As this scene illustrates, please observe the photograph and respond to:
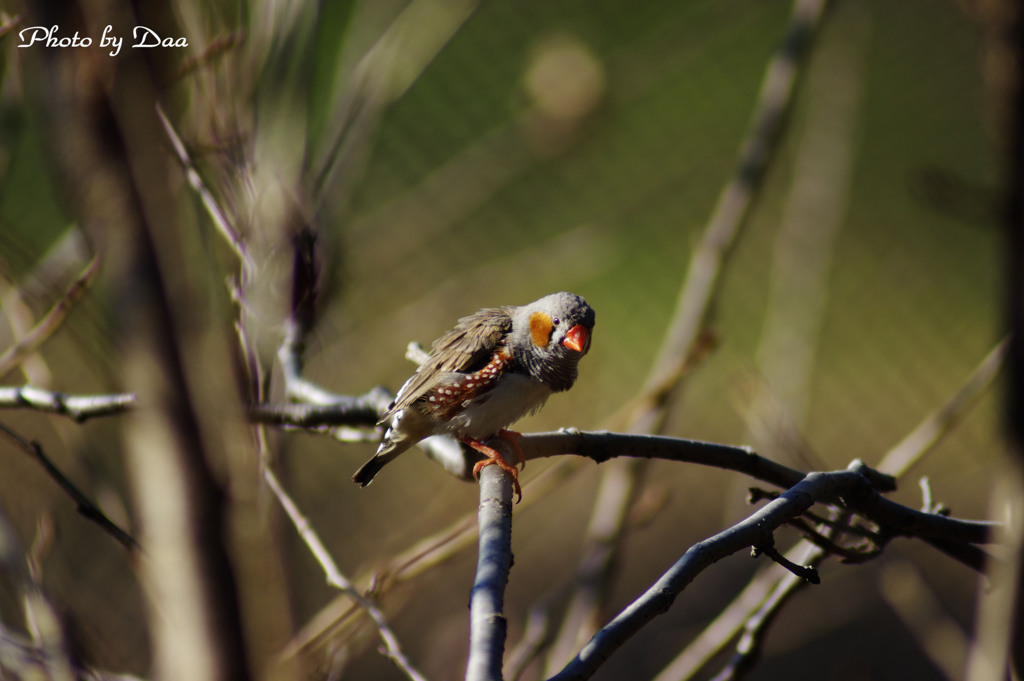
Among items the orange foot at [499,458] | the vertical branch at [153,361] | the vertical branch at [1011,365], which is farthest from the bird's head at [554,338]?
the vertical branch at [153,361]

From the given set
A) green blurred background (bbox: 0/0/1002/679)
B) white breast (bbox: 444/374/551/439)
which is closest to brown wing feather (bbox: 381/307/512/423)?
white breast (bbox: 444/374/551/439)

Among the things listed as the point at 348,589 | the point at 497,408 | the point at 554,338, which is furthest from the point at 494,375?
the point at 348,589

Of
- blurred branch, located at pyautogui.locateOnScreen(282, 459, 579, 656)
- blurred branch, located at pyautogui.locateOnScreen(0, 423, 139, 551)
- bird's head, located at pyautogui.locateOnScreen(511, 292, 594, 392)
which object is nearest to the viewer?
blurred branch, located at pyautogui.locateOnScreen(0, 423, 139, 551)

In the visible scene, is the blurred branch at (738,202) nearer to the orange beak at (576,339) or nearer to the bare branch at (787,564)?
the orange beak at (576,339)

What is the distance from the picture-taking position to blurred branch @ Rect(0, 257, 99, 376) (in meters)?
1.62

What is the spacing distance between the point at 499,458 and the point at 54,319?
1033 millimetres

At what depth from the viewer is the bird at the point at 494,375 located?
87.7 inches

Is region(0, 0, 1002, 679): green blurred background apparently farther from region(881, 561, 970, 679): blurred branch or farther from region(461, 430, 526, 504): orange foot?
region(461, 430, 526, 504): orange foot

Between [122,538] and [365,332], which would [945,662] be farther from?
[122,538]

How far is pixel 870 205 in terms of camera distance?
15.2 feet

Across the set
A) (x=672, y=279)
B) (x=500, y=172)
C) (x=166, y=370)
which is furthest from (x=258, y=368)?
(x=672, y=279)

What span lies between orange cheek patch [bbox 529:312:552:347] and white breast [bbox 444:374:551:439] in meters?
0.12

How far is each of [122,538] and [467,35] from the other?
3.22 meters

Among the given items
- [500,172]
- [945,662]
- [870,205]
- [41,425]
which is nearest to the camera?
[945,662]
